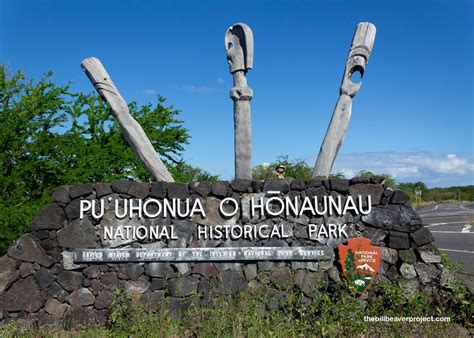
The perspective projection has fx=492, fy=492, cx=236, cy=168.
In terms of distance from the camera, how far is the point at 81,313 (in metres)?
6.34

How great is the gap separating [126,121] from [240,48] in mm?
1950

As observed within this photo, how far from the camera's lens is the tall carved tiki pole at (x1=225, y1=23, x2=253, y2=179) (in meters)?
6.89

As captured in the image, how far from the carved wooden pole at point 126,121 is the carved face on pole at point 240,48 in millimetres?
1629

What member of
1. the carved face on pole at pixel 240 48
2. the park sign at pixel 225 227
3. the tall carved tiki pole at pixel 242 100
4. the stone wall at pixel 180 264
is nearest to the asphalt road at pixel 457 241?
the stone wall at pixel 180 264

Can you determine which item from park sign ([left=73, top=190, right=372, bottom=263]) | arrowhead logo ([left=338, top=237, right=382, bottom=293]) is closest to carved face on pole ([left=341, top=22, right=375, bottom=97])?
park sign ([left=73, top=190, right=372, bottom=263])

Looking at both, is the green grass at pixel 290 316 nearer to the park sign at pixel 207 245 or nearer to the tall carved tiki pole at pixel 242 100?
the park sign at pixel 207 245

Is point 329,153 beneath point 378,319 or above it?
above

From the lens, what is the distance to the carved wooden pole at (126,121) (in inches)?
275

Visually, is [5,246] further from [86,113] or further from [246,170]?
[246,170]

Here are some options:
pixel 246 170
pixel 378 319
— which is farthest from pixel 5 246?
pixel 378 319

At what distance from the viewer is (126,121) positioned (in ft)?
23.3

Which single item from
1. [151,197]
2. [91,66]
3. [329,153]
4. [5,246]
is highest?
[91,66]

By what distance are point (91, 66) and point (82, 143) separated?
3.86m

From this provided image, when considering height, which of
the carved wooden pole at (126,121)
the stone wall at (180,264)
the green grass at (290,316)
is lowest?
the green grass at (290,316)
